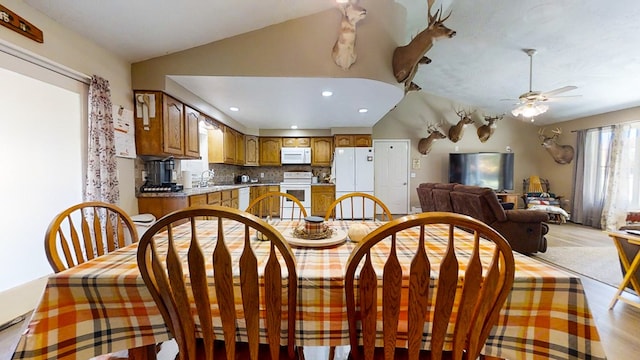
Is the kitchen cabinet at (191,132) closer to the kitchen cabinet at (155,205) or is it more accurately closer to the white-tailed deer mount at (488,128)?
the kitchen cabinet at (155,205)

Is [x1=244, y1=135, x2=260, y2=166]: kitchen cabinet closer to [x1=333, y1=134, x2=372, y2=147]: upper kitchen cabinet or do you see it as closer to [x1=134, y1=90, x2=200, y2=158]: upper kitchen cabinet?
[x1=333, y1=134, x2=372, y2=147]: upper kitchen cabinet

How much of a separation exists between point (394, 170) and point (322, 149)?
192 centimetres

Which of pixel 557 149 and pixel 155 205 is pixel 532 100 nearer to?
pixel 557 149

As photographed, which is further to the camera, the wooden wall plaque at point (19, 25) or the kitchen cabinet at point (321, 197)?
the kitchen cabinet at point (321, 197)

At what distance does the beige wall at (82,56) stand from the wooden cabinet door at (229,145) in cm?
193

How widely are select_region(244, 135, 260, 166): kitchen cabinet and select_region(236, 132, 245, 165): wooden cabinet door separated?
5.3 inches

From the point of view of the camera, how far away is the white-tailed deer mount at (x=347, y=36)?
2428mm

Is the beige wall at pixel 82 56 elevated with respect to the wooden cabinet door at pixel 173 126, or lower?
elevated

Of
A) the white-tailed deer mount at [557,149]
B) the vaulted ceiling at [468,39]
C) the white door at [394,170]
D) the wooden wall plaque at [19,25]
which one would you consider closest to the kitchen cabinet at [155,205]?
the vaulted ceiling at [468,39]

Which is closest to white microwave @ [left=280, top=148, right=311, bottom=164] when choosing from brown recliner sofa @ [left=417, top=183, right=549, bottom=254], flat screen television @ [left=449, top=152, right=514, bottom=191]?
brown recliner sofa @ [left=417, top=183, right=549, bottom=254]

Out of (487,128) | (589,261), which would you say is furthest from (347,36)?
(487,128)

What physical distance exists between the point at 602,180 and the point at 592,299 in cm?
421

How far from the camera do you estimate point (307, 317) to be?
847 millimetres

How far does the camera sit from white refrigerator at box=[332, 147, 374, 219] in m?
5.58
